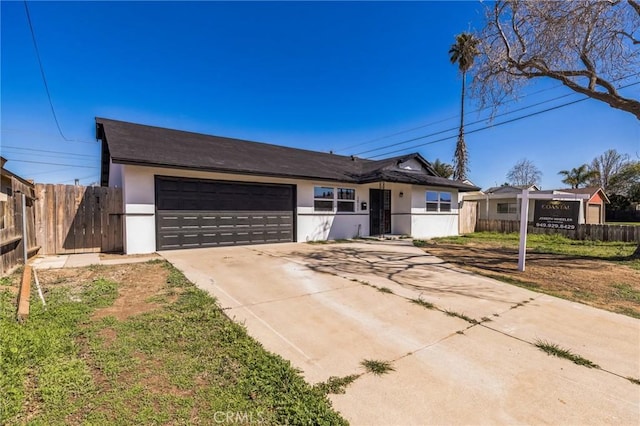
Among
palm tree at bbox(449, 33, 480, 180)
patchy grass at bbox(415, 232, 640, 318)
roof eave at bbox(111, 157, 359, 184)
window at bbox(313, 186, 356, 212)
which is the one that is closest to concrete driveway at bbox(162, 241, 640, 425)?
patchy grass at bbox(415, 232, 640, 318)

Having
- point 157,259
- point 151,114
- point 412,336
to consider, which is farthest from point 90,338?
point 151,114

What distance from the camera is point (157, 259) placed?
7.31 m

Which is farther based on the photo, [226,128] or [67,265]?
[226,128]

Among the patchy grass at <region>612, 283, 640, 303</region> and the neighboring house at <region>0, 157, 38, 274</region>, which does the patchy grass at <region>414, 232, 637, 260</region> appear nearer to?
the patchy grass at <region>612, 283, 640, 303</region>

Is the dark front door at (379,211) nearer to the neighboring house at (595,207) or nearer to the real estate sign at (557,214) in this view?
the real estate sign at (557,214)

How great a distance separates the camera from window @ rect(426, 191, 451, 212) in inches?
577

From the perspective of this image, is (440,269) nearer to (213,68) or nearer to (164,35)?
(164,35)

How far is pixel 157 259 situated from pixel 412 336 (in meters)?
6.60

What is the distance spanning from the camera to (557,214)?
1344 centimetres

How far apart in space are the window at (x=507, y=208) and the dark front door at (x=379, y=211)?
15349mm

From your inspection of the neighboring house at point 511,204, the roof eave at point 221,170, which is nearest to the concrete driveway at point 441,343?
the roof eave at point 221,170

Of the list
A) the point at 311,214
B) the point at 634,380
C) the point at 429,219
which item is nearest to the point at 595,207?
the point at 429,219

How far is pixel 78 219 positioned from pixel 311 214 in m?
7.55

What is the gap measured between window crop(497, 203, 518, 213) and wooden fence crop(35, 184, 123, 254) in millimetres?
26708
